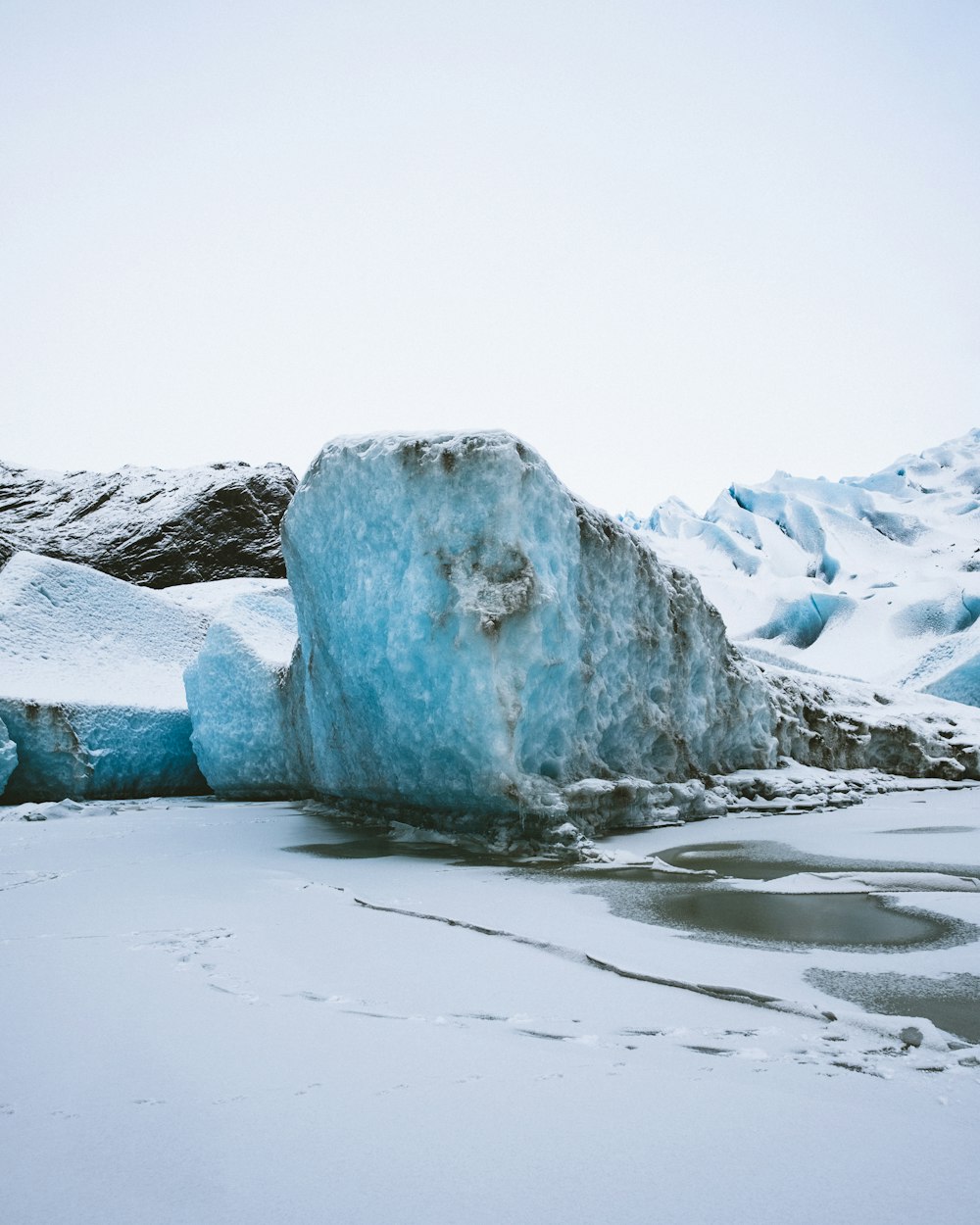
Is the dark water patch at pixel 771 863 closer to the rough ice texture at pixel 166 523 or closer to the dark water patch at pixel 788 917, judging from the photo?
the dark water patch at pixel 788 917

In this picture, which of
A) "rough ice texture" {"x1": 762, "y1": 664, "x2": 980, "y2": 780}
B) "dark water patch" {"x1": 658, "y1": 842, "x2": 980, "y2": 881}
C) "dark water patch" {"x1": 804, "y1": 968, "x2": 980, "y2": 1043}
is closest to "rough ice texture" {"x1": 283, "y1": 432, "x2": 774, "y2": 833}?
"dark water patch" {"x1": 658, "y1": 842, "x2": 980, "y2": 881}

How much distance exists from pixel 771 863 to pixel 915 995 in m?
1.85

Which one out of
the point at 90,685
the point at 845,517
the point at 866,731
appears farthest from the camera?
the point at 845,517

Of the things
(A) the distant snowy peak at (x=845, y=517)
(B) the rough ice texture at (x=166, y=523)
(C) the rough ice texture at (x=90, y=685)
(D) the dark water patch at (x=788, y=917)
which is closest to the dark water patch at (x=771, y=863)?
(D) the dark water patch at (x=788, y=917)

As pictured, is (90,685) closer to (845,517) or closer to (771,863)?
(771,863)

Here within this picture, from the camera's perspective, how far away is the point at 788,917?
243cm

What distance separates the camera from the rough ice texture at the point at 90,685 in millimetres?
6449

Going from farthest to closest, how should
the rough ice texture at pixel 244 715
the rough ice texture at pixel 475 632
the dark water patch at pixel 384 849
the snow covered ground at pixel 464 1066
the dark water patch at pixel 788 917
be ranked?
the rough ice texture at pixel 244 715 < the rough ice texture at pixel 475 632 < the dark water patch at pixel 384 849 < the dark water patch at pixel 788 917 < the snow covered ground at pixel 464 1066

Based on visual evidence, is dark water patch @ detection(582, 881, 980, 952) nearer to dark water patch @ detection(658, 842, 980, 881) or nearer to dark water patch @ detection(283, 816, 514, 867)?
dark water patch @ detection(658, 842, 980, 881)

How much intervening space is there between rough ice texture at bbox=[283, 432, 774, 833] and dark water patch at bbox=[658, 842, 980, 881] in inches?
28.6

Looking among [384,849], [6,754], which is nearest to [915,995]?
[384,849]

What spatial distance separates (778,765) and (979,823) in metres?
2.19

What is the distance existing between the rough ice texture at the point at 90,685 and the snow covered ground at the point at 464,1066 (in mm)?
4119

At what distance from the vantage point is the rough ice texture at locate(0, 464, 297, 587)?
58.1 feet
